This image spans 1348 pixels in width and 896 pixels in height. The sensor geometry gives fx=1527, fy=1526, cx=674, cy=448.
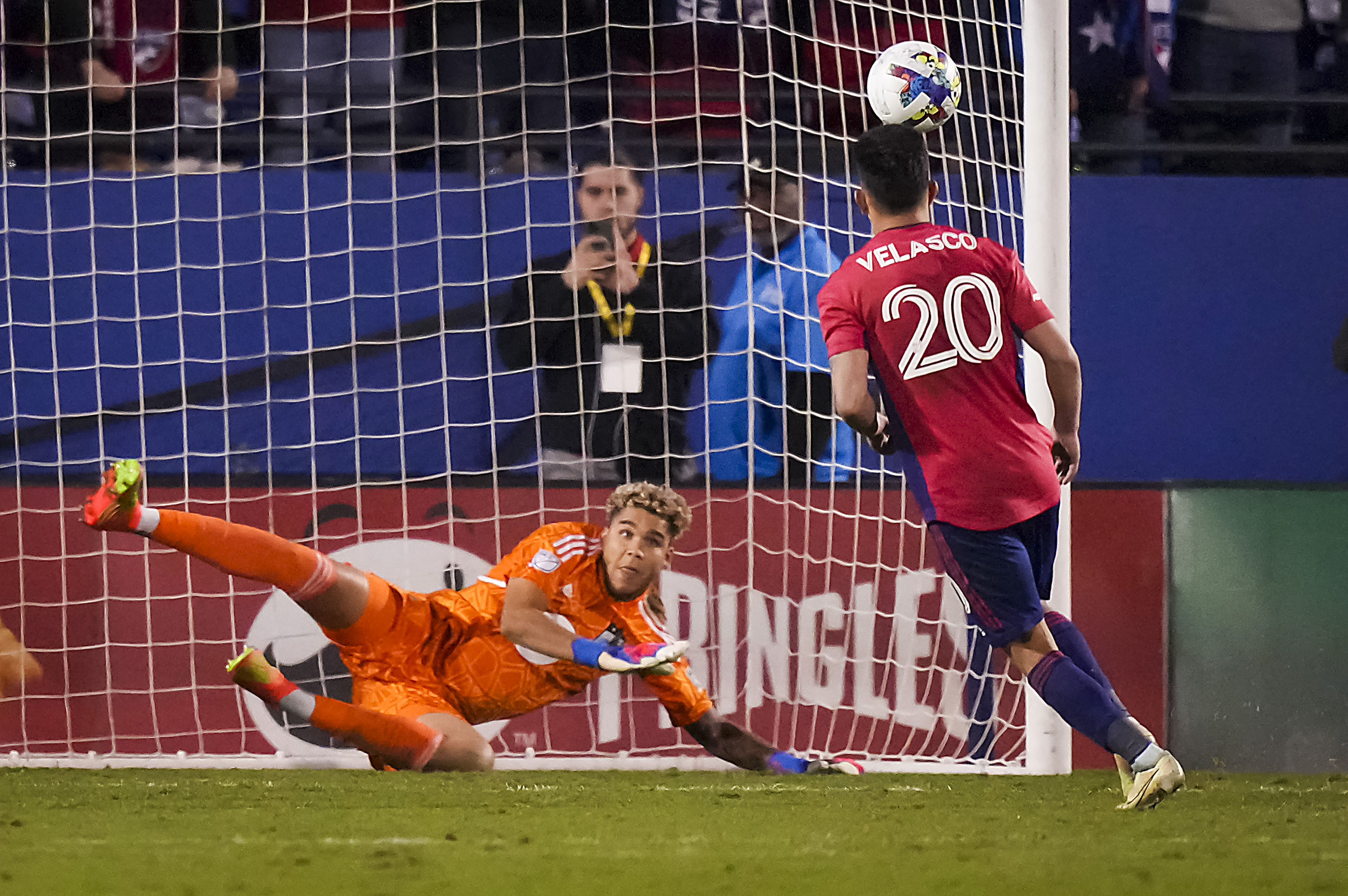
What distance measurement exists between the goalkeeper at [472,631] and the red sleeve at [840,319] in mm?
1003

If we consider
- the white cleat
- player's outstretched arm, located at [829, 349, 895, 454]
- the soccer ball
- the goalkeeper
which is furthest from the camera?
the goalkeeper

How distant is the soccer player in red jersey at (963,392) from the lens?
308 cm

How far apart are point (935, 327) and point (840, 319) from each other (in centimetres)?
19

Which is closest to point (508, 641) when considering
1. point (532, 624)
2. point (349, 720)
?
point (532, 624)

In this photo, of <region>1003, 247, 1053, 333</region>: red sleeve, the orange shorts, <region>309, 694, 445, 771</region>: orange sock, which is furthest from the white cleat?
the orange shorts

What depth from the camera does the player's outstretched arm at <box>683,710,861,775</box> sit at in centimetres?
418

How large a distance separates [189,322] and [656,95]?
1.79 metres

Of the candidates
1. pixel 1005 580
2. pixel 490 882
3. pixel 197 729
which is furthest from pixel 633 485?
pixel 490 882

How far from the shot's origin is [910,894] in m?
2.11

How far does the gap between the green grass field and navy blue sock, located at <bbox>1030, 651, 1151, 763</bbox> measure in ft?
0.51

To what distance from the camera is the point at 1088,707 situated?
9.73 feet

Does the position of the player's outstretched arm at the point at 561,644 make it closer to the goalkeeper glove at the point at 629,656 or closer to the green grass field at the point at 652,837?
the goalkeeper glove at the point at 629,656

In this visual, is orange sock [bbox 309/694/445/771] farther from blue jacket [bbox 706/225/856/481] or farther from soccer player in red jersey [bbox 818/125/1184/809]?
soccer player in red jersey [bbox 818/125/1184/809]

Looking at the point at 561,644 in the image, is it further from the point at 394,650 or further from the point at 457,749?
the point at 394,650
